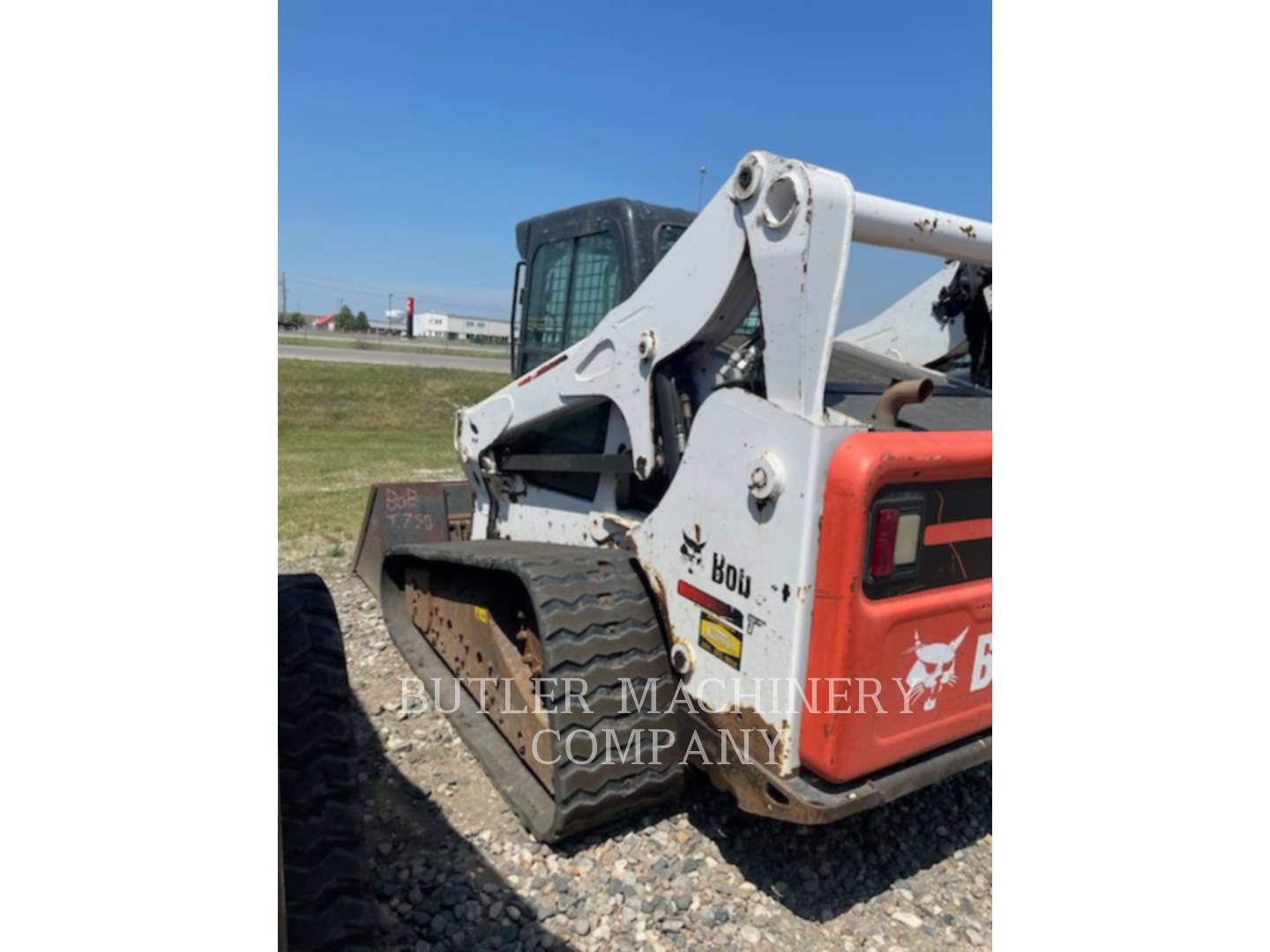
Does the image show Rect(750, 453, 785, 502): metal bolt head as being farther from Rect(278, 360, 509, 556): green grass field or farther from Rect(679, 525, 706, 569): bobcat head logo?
Rect(278, 360, 509, 556): green grass field

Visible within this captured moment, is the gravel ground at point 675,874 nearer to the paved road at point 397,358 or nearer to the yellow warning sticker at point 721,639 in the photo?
the yellow warning sticker at point 721,639

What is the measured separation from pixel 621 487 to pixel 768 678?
4.12ft

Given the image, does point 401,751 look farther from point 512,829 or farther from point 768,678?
point 768,678

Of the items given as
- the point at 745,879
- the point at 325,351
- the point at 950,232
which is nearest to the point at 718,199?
the point at 950,232

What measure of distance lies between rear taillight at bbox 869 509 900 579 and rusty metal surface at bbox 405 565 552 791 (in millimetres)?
1421

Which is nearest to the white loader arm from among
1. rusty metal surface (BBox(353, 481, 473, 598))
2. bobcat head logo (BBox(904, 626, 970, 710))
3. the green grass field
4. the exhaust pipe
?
the exhaust pipe

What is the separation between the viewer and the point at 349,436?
607 inches

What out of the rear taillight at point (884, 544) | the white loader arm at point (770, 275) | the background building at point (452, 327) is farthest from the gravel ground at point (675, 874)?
the background building at point (452, 327)

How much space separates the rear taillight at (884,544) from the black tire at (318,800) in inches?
57.3

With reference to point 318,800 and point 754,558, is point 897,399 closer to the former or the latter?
point 754,558

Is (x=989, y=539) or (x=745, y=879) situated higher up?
(x=989, y=539)

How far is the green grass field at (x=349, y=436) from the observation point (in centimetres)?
743

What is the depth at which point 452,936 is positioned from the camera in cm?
235

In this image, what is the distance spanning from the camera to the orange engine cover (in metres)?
2.16
